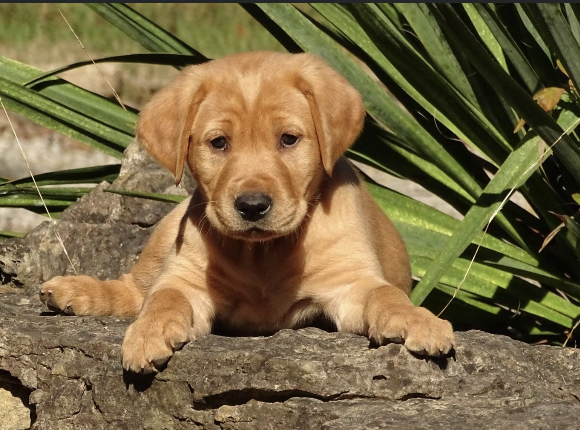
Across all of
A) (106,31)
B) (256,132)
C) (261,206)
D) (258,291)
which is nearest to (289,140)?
(256,132)

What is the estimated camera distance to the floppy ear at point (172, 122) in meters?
4.20

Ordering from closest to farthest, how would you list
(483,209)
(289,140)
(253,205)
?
(253,205)
(289,140)
(483,209)

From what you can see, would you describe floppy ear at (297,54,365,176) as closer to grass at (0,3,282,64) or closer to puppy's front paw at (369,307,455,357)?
puppy's front paw at (369,307,455,357)

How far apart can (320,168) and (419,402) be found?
1275mm

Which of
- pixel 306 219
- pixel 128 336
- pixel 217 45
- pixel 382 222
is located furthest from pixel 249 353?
pixel 217 45

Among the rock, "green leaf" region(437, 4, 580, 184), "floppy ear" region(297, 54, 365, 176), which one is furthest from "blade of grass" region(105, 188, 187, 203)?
"green leaf" region(437, 4, 580, 184)

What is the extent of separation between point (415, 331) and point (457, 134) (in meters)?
2.20

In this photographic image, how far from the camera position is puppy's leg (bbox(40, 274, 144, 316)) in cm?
429

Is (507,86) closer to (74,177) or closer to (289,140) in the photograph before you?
(289,140)

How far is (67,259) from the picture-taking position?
540 cm

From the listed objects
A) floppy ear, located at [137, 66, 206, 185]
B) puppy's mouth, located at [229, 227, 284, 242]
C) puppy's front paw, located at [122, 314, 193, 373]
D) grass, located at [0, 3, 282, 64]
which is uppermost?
floppy ear, located at [137, 66, 206, 185]

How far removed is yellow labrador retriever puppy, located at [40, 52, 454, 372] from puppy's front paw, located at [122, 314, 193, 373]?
0.57 ft

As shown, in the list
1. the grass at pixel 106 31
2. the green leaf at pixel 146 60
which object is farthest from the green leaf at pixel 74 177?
the grass at pixel 106 31

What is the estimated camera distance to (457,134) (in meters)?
5.33
